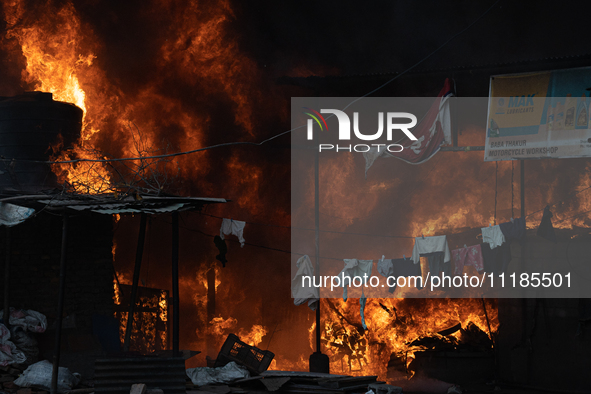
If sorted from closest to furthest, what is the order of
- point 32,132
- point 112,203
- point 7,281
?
point 112,203
point 7,281
point 32,132

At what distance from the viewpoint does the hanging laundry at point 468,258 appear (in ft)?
40.7

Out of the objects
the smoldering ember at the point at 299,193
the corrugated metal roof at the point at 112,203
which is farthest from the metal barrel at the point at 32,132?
the corrugated metal roof at the point at 112,203

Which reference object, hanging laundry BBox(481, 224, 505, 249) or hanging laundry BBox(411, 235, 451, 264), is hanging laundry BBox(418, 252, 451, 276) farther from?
hanging laundry BBox(481, 224, 505, 249)

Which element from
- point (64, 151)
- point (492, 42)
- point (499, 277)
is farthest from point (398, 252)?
point (64, 151)

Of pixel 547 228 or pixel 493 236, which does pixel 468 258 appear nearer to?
pixel 493 236

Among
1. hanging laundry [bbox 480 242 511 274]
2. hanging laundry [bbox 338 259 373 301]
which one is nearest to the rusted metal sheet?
hanging laundry [bbox 338 259 373 301]

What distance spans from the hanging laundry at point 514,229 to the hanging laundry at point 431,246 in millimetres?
1311

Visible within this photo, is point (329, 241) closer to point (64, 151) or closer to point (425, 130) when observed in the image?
point (425, 130)

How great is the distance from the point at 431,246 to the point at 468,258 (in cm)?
87

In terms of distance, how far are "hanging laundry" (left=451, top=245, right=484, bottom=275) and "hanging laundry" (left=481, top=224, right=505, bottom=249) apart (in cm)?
27

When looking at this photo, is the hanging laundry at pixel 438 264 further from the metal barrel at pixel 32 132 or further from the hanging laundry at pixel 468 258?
→ the metal barrel at pixel 32 132

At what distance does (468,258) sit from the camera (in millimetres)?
12609

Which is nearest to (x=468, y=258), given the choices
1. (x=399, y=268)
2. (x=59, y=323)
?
(x=399, y=268)

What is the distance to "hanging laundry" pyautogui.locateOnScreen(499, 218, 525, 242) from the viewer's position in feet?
39.6
